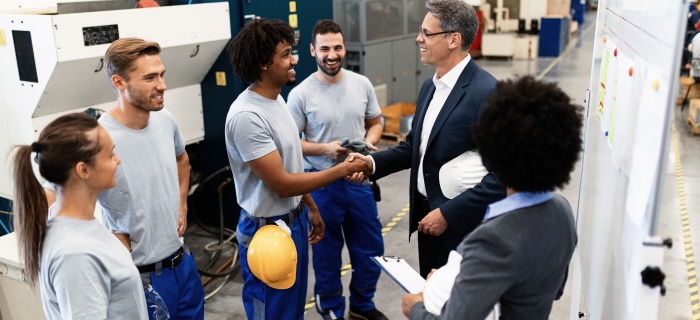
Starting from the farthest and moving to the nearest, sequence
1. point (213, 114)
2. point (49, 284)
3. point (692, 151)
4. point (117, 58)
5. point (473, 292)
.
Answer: point (692, 151) → point (213, 114) → point (117, 58) → point (49, 284) → point (473, 292)

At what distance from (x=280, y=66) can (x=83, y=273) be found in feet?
4.52

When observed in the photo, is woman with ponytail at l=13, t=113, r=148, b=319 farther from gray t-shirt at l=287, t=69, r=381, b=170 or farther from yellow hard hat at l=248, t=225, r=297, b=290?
gray t-shirt at l=287, t=69, r=381, b=170

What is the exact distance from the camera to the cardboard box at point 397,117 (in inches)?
287

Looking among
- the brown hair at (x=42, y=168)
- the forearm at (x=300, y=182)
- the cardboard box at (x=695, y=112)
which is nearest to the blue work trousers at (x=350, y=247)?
the forearm at (x=300, y=182)

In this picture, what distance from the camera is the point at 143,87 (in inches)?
97.0

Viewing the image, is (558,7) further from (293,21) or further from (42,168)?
(42,168)

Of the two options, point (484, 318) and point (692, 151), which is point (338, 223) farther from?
point (692, 151)

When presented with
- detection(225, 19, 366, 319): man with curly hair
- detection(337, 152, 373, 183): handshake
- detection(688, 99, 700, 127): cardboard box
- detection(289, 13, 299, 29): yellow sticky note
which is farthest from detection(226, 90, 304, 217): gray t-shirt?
detection(688, 99, 700, 127): cardboard box

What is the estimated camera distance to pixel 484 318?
1.58 meters

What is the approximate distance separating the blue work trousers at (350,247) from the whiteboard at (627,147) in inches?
52.1

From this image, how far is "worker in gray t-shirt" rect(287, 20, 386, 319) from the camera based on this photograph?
3721 mm

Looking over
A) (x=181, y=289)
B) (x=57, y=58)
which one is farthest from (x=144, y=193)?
(x=57, y=58)

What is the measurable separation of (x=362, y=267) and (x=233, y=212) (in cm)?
171

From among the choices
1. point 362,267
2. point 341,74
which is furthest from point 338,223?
point 341,74
